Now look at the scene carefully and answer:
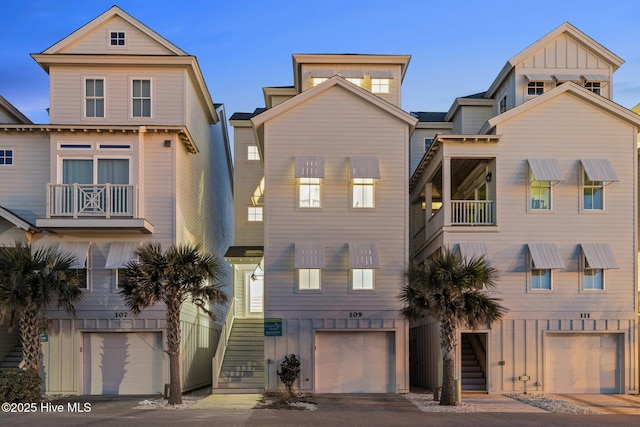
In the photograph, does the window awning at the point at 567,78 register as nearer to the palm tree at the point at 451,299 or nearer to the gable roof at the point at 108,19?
the palm tree at the point at 451,299

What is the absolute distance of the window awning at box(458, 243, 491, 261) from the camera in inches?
1005

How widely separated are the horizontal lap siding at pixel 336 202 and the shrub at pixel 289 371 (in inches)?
74.9

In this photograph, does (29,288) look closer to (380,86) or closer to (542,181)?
(380,86)

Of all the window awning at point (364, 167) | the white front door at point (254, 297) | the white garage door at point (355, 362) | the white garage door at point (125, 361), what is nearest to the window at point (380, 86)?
the window awning at point (364, 167)

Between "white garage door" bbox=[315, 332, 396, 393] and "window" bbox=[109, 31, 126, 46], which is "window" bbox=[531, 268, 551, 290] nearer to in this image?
"white garage door" bbox=[315, 332, 396, 393]

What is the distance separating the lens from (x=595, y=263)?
83.4 ft

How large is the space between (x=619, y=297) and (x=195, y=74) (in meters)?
17.0

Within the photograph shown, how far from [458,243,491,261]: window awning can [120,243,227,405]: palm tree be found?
8.68 m

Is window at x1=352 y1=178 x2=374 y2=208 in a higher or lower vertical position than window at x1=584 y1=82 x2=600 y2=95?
lower

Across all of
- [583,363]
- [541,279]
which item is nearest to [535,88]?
[541,279]

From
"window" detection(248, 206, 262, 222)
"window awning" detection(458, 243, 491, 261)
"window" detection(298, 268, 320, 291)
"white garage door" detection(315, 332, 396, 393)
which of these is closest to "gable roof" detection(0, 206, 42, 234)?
"window" detection(298, 268, 320, 291)

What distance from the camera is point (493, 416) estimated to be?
20.0 meters

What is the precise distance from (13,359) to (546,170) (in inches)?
786

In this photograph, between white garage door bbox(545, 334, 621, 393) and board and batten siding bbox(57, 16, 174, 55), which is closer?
white garage door bbox(545, 334, 621, 393)
